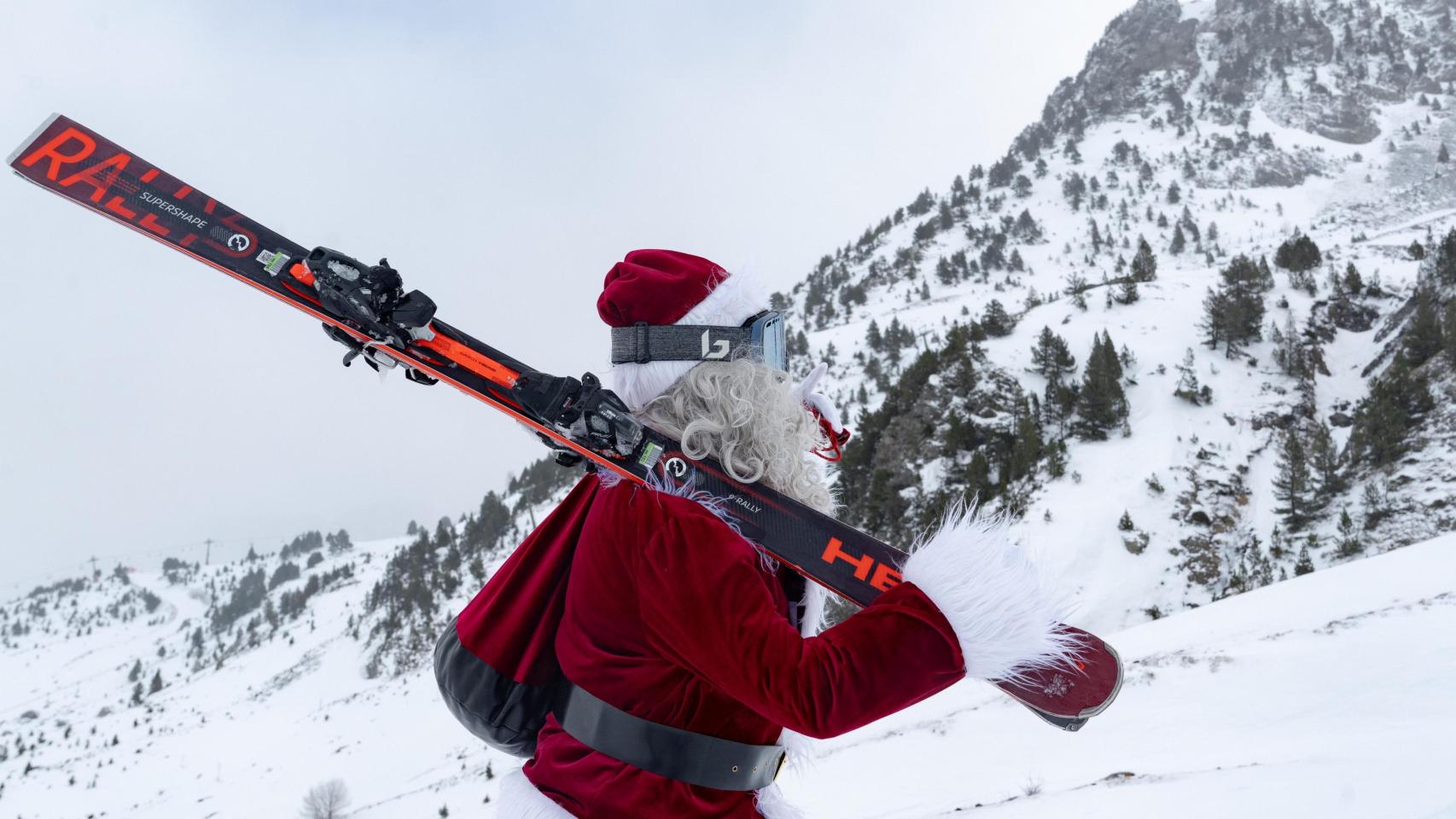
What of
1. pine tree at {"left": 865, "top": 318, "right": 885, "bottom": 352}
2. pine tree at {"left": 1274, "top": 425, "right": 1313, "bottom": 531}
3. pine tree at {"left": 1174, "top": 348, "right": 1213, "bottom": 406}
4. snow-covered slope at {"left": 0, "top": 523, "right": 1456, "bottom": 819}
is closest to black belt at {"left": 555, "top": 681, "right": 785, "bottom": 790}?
snow-covered slope at {"left": 0, "top": 523, "right": 1456, "bottom": 819}

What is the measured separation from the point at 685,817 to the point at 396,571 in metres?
43.3

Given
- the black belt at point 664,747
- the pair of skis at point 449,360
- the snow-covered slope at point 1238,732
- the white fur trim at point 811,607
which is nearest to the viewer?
the black belt at point 664,747

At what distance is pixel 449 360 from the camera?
6.28ft

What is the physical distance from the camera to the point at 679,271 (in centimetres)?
168

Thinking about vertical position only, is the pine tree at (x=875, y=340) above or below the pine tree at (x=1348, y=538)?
above

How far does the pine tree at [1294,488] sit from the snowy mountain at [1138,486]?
92 millimetres

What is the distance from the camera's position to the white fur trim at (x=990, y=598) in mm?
1265

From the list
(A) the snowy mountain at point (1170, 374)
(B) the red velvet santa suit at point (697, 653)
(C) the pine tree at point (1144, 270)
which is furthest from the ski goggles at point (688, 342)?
(C) the pine tree at point (1144, 270)

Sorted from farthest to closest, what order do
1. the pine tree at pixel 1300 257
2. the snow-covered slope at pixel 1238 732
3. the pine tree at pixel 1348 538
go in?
the pine tree at pixel 1300 257 < the pine tree at pixel 1348 538 < the snow-covered slope at pixel 1238 732

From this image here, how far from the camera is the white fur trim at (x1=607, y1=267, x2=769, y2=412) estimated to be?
1.61m

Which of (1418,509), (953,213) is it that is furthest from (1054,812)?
(953,213)

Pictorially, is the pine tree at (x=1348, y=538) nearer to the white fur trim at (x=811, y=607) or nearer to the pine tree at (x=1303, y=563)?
the pine tree at (x=1303, y=563)

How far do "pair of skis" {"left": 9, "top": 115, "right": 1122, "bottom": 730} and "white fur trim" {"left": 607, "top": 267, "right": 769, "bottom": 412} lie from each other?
54 millimetres

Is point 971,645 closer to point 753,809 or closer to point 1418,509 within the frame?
point 753,809
